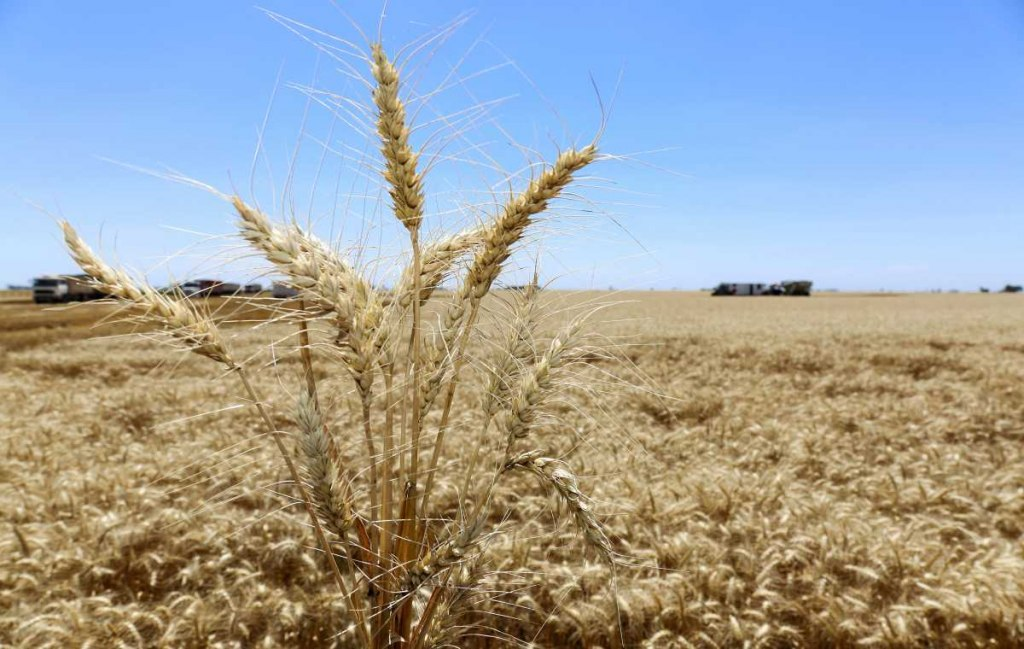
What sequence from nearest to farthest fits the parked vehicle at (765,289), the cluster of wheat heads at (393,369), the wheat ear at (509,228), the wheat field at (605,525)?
the cluster of wheat heads at (393,369), the wheat ear at (509,228), the wheat field at (605,525), the parked vehicle at (765,289)

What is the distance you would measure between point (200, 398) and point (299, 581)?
6370mm

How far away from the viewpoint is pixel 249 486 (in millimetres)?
5000

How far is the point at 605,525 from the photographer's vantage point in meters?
3.03

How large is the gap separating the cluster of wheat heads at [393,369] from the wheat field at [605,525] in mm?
102

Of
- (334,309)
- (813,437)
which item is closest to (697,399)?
(813,437)

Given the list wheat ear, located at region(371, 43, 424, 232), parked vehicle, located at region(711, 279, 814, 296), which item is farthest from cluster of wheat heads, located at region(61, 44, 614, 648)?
parked vehicle, located at region(711, 279, 814, 296)

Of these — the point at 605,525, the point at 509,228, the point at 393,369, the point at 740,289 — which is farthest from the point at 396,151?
the point at 740,289

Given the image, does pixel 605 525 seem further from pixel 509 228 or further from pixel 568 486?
pixel 509 228

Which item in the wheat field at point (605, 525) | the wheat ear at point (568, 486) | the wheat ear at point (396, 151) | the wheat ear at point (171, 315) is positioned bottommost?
the wheat field at point (605, 525)

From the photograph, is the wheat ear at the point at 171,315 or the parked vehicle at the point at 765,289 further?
the parked vehicle at the point at 765,289

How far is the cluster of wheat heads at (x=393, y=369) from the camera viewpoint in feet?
5.00

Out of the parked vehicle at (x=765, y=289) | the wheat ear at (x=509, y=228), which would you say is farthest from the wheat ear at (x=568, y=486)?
the parked vehicle at (x=765, y=289)

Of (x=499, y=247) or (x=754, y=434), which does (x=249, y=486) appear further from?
(x=754, y=434)

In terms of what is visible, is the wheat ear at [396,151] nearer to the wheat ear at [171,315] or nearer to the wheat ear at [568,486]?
the wheat ear at [171,315]
